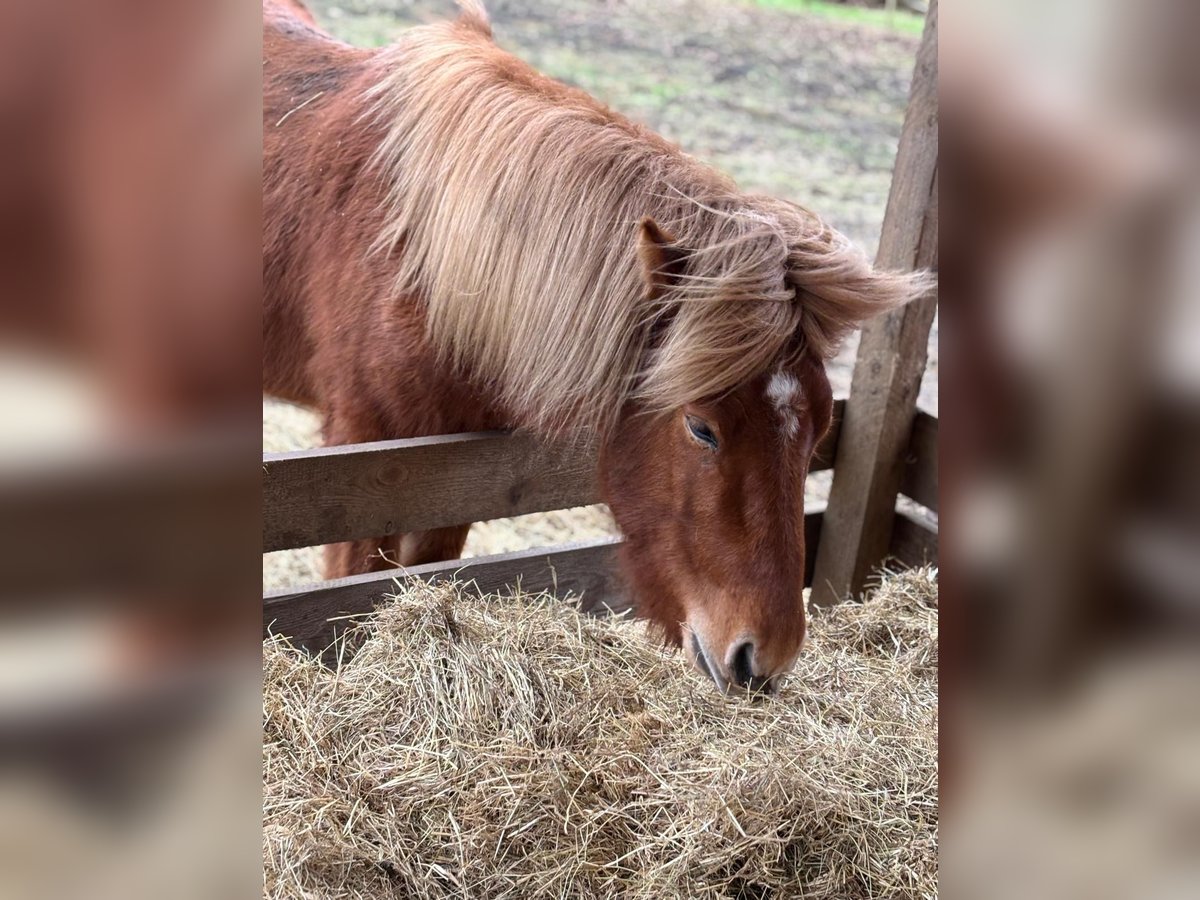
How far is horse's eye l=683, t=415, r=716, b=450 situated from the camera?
7.18 ft

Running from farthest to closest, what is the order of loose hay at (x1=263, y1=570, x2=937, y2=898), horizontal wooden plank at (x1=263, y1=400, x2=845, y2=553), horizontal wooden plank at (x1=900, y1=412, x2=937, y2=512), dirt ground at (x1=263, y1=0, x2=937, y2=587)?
dirt ground at (x1=263, y1=0, x2=937, y2=587) < horizontal wooden plank at (x1=900, y1=412, x2=937, y2=512) < horizontal wooden plank at (x1=263, y1=400, x2=845, y2=553) < loose hay at (x1=263, y1=570, x2=937, y2=898)

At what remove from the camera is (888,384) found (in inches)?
132

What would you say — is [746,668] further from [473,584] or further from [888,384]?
[888,384]

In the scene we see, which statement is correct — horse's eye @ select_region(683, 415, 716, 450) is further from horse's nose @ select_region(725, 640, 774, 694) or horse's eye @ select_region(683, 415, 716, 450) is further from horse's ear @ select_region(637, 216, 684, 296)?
horse's nose @ select_region(725, 640, 774, 694)

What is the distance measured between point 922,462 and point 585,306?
5.45 ft

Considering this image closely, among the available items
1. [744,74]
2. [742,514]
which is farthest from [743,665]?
[744,74]

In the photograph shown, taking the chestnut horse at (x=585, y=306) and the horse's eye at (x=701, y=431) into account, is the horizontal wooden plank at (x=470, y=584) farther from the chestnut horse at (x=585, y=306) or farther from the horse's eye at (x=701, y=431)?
the horse's eye at (x=701, y=431)

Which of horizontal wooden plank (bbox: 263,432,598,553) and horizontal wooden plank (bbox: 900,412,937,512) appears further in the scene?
horizontal wooden plank (bbox: 900,412,937,512)

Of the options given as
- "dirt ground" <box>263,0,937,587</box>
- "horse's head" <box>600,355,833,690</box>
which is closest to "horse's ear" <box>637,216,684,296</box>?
"horse's head" <box>600,355,833,690</box>

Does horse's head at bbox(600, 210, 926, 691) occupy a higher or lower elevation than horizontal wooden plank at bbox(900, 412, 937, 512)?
higher

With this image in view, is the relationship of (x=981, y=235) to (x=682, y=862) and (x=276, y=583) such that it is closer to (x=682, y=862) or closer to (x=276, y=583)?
(x=682, y=862)

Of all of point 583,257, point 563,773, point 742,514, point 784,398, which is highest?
point 583,257

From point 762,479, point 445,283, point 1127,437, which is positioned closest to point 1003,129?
point 1127,437

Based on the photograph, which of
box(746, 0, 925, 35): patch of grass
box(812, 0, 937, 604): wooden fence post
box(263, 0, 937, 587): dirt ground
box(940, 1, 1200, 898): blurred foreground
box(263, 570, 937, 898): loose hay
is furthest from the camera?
box(746, 0, 925, 35): patch of grass
